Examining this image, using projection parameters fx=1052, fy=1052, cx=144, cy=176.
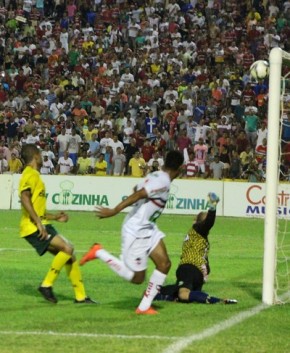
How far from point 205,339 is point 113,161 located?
2277 cm

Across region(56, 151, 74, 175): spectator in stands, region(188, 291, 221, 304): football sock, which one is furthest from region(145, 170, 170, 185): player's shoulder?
region(56, 151, 74, 175): spectator in stands

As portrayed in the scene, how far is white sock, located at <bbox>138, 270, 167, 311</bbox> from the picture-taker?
11.6 metres

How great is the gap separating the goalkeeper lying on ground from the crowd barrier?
1663 cm

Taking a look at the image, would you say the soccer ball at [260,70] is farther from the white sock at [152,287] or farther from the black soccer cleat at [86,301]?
the black soccer cleat at [86,301]

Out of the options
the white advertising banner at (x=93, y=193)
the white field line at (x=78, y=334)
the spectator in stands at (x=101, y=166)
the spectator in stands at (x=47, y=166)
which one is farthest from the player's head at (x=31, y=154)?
the spectator in stands at (x=47, y=166)

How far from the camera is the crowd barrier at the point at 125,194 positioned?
98.3ft

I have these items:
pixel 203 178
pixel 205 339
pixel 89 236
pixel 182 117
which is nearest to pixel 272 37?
pixel 182 117

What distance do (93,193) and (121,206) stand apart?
1985 cm

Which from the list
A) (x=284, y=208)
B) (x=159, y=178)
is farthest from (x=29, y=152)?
(x=284, y=208)

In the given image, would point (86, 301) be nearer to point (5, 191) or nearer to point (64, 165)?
point (5, 191)

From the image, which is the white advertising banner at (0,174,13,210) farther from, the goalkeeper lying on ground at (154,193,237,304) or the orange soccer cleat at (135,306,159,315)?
the orange soccer cleat at (135,306,159,315)

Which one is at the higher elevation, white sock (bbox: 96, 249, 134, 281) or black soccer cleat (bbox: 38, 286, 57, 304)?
white sock (bbox: 96, 249, 134, 281)

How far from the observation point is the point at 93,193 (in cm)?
3094

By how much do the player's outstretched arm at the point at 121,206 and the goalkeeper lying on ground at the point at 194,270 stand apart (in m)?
1.41
